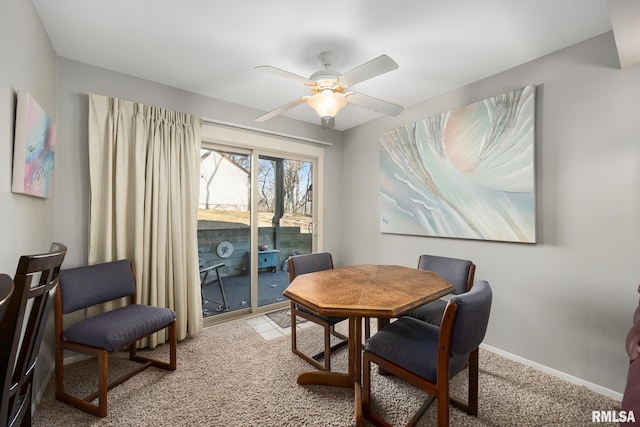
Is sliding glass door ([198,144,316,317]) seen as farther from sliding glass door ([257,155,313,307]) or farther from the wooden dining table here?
the wooden dining table

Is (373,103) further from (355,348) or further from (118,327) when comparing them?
(118,327)

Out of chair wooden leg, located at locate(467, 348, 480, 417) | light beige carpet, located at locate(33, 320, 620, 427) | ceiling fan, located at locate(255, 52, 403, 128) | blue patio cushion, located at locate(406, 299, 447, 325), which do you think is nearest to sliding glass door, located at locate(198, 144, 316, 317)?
light beige carpet, located at locate(33, 320, 620, 427)

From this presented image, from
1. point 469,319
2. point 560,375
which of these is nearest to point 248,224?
point 469,319

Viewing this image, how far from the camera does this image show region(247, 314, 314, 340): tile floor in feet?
9.08

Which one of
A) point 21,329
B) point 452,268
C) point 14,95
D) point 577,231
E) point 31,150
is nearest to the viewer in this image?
point 21,329

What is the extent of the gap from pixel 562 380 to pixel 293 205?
3.06 metres

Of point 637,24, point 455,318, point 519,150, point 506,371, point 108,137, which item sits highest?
point 637,24

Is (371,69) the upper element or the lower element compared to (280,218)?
upper

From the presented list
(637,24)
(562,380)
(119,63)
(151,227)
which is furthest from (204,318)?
(637,24)

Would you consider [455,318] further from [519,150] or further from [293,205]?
[293,205]

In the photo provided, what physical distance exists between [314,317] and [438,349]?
1123mm

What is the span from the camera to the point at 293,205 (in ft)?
12.1

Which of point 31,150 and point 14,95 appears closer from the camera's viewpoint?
point 14,95

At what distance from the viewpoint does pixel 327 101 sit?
6.19 ft
